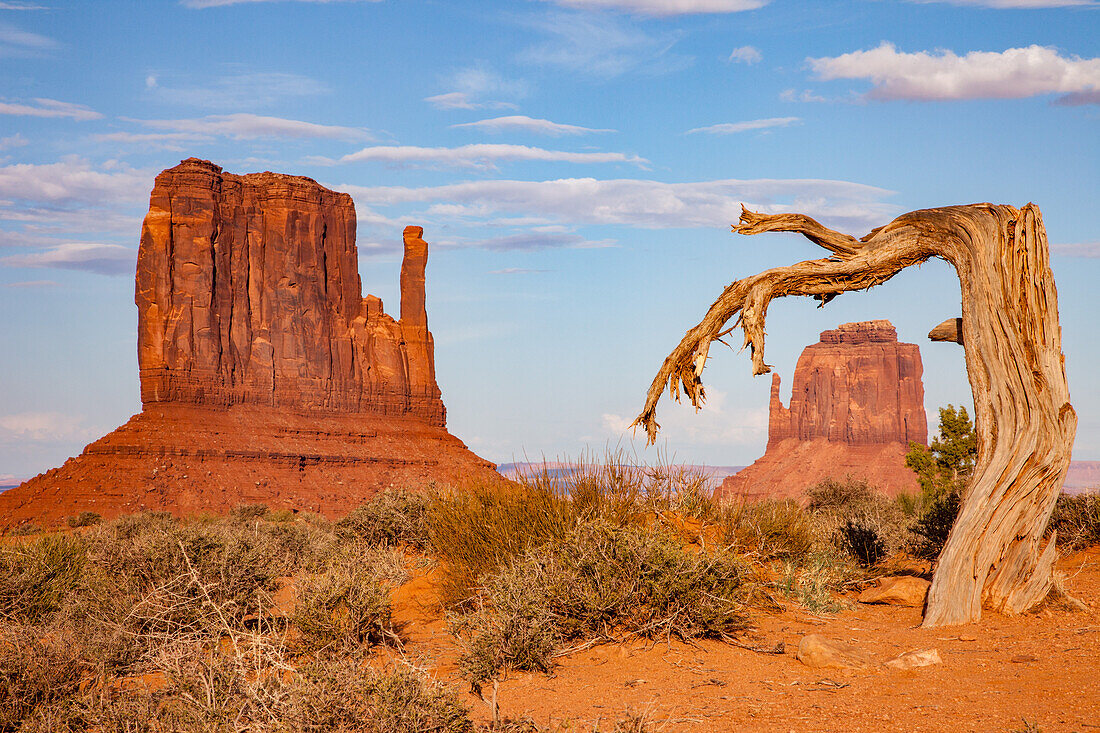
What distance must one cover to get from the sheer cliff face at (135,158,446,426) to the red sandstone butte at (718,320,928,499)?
52.3 metres

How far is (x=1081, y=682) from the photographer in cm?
543

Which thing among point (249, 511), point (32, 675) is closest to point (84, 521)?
point (249, 511)

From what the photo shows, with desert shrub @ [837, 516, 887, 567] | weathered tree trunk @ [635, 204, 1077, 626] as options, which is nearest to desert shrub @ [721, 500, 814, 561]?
desert shrub @ [837, 516, 887, 567]

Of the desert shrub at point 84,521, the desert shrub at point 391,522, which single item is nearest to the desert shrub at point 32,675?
the desert shrub at point 391,522

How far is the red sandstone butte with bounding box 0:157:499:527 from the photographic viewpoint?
55.6m

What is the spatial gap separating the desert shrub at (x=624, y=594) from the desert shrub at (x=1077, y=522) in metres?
6.02

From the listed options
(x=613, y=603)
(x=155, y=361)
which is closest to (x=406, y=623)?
(x=613, y=603)

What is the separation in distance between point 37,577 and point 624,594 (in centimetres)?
713

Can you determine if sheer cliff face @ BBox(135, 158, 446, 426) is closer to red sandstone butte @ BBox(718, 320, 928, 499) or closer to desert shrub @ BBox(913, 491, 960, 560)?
red sandstone butte @ BBox(718, 320, 928, 499)

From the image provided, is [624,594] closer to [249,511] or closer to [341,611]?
[341,611]

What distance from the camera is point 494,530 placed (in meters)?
9.33

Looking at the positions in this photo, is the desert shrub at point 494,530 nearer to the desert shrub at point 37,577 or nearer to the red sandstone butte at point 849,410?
the desert shrub at point 37,577

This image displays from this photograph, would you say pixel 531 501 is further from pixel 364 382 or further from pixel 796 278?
pixel 364 382

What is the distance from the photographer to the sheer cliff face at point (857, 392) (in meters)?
112
